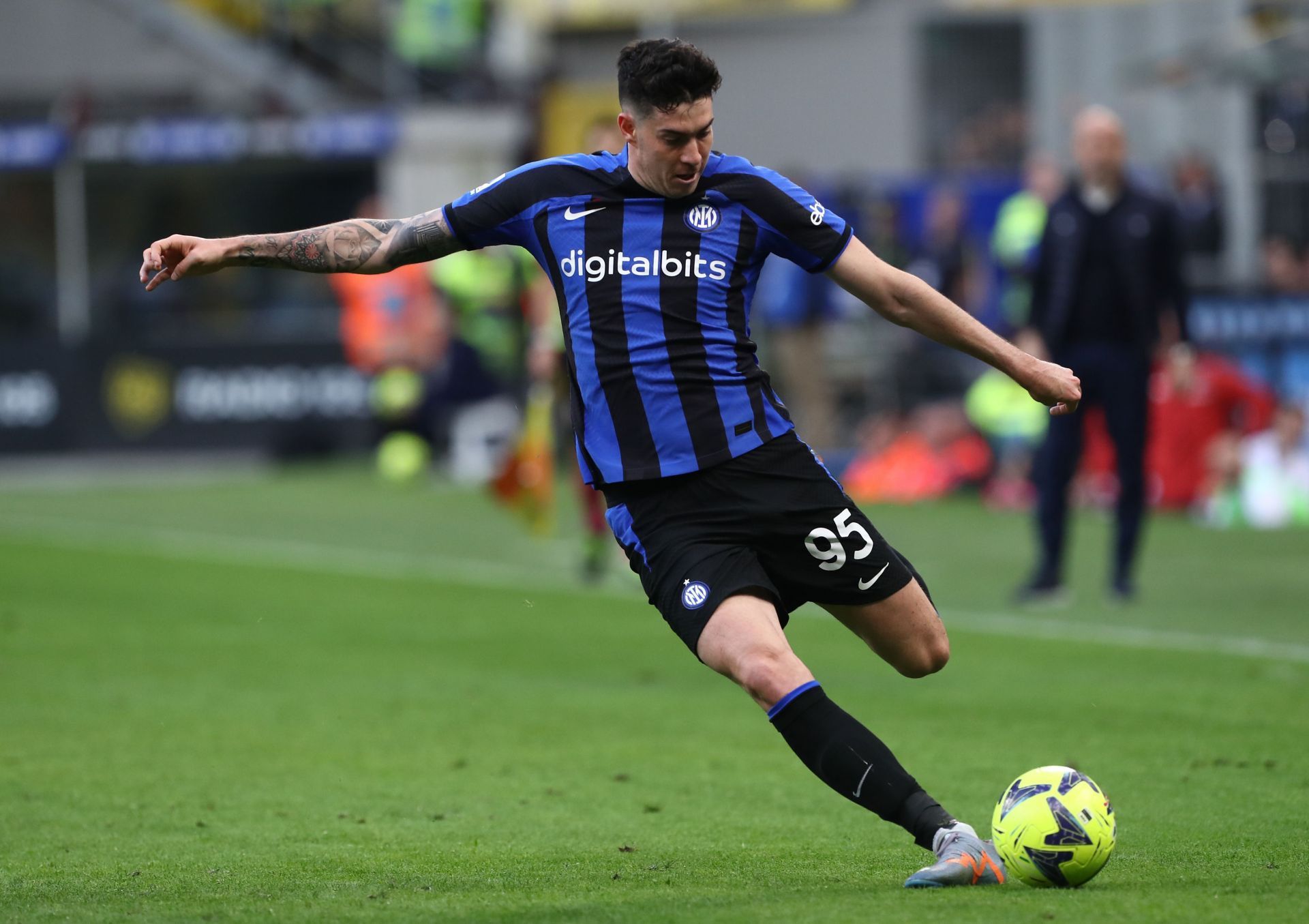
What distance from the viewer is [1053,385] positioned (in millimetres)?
5238

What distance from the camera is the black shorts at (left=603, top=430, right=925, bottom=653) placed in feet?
17.1

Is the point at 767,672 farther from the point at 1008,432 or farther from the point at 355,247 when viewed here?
the point at 1008,432

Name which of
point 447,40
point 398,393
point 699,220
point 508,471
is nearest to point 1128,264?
point 508,471

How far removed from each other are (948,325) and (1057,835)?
132 cm

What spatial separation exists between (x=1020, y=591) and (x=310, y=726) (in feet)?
16.0

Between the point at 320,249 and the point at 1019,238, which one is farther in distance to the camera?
the point at 1019,238

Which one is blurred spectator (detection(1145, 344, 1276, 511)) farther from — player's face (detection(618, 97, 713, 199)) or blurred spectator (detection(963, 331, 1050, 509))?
player's face (detection(618, 97, 713, 199))

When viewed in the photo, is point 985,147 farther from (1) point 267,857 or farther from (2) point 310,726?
(1) point 267,857

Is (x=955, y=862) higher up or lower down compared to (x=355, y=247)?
lower down

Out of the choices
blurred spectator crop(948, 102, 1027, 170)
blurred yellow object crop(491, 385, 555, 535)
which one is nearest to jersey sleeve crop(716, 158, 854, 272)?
blurred yellow object crop(491, 385, 555, 535)

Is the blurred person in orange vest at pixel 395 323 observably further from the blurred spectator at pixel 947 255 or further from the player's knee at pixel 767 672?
the player's knee at pixel 767 672

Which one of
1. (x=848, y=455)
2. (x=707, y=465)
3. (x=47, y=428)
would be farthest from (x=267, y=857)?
(x=47, y=428)

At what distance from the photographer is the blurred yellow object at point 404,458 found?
69.7 ft

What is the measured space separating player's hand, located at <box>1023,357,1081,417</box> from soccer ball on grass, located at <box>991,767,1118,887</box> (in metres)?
0.98
